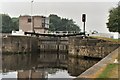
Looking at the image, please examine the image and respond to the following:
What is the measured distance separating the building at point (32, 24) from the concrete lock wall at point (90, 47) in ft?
101

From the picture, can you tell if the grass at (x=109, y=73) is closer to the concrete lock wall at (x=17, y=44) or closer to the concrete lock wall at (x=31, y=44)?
the concrete lock wall at (x=17, y=44)

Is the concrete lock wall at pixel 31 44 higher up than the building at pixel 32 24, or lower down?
lower down

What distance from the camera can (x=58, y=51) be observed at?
5309 centimetres

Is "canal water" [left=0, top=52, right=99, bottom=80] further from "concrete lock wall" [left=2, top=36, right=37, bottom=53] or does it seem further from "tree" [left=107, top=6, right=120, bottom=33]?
"tree" [left=107, top=6, right=120, bottom=33]

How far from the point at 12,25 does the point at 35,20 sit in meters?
30.0

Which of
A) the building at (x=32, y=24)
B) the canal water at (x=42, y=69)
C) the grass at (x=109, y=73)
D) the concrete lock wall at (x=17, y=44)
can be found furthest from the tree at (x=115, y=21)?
the grass at (x=109, y=73)

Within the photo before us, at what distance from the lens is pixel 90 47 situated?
39.4 metres

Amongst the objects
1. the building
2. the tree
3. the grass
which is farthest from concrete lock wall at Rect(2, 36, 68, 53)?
the grass

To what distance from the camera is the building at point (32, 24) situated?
7244cm

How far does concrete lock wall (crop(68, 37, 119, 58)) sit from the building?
3080 cm

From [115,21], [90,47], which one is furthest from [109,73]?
[115,21]

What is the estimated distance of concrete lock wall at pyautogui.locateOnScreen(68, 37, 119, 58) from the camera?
122 feet

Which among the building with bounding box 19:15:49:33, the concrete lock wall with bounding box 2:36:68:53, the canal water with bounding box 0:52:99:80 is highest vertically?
the building with bounding box 19:15:49:33

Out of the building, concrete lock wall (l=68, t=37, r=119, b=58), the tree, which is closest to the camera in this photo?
concrete lock wall (l=68, t=37, r=119, b=58)
